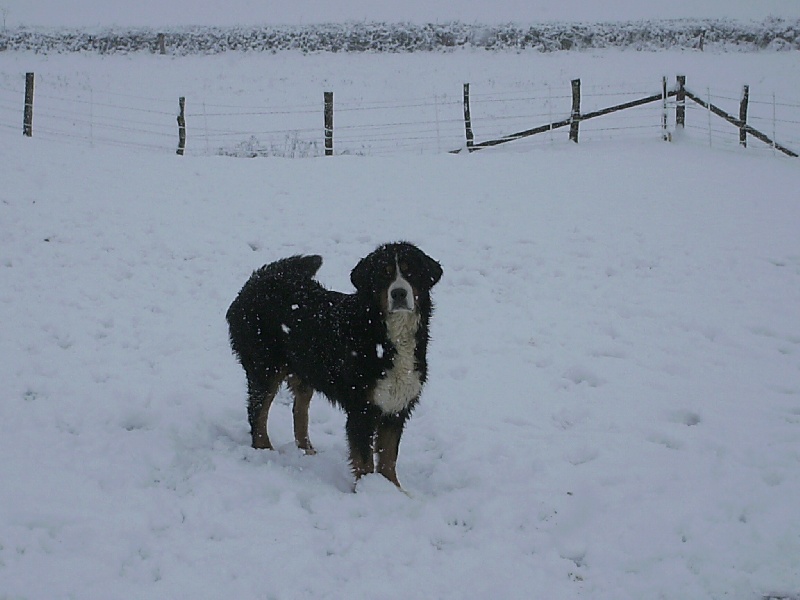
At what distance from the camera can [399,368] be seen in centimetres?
418

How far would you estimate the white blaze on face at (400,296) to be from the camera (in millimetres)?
4004

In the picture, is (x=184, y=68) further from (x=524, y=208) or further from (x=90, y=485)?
(x=90, y=485)

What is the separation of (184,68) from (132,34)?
472cm

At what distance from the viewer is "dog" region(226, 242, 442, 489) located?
416 centimetres

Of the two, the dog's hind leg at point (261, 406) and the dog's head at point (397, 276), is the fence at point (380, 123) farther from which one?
the dog's head at point (397, 276)

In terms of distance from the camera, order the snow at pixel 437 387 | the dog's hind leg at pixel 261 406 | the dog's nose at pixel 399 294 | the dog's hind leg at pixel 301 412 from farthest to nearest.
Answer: the dog's hind leg at pixel 301 412 < the dog's hind leg at pixel 261 406 < the dog's nose at pixel 399 294 < the snow at pixel 437 387

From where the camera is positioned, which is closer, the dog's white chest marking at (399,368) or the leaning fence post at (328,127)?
the dog's white chest marking at (399,368)

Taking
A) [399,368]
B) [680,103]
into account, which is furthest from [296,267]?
[680,103]

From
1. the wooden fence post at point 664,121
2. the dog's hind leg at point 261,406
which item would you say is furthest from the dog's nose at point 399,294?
the wooden fence post at point 664,121

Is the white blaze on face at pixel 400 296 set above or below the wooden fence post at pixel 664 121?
below

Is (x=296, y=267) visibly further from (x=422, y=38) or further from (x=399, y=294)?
(x=422, y=38)

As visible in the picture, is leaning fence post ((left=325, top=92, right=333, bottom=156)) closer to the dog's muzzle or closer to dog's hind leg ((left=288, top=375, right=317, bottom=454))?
dog's hind leg ((left=288, top=375, right=317, bottom=454))

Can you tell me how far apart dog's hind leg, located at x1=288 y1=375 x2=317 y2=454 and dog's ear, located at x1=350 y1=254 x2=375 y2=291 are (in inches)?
40.1

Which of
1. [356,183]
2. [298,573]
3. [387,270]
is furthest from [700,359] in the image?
[356,183]
